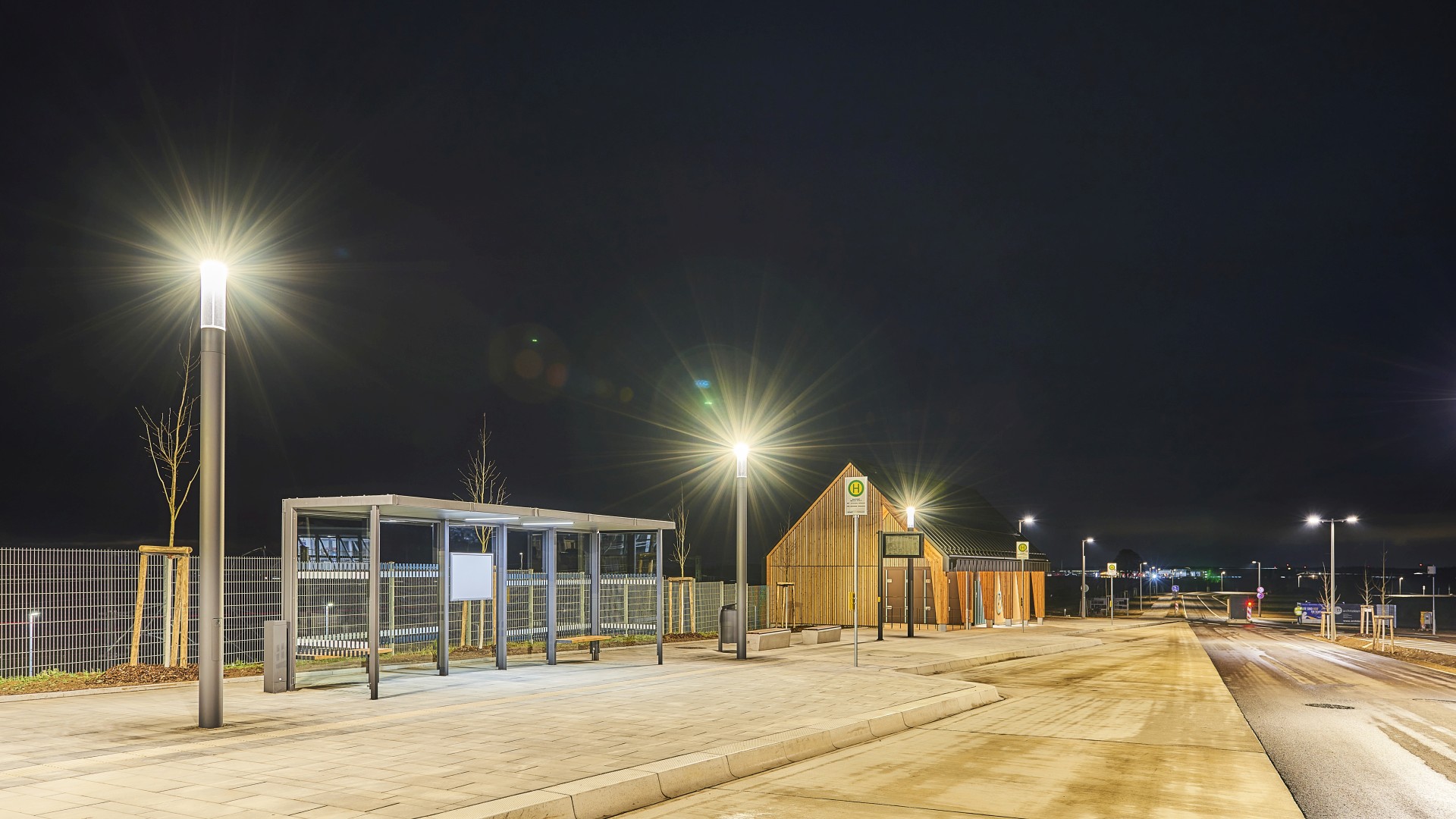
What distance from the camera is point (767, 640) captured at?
23.4m

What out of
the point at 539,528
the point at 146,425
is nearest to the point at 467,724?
the point at 539,528

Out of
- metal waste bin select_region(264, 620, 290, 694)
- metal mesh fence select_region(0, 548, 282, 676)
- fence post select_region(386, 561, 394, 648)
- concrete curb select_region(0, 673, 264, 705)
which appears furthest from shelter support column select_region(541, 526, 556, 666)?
metal mesh fence select_region(0, 548, 282, 676)

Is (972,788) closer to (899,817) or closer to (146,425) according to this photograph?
(899,817)

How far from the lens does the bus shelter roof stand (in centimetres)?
1370

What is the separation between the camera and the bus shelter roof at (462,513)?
1370 centimetres

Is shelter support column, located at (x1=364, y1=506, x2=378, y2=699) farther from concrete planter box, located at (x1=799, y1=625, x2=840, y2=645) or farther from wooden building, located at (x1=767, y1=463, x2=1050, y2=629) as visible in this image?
wooden building, located at (x1=767, y1=463, x2=1050, y2=629)

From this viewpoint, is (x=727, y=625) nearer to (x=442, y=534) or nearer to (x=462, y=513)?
(x=442, y=534)

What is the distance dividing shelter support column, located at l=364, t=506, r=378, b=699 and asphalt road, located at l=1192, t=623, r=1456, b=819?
1037 centimetres

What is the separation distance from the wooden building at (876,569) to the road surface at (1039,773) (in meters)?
24.5

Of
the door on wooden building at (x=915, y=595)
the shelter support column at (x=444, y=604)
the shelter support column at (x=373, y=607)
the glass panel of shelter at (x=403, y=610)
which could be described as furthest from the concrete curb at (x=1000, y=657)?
the shelter support column at (x=373, y=607)

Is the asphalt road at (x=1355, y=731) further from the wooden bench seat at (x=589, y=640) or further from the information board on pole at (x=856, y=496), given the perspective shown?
the wooden bench seat at (x=589, y=640)

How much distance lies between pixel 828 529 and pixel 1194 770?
3371cm

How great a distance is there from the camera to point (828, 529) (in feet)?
143

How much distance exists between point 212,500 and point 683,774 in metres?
5.91
